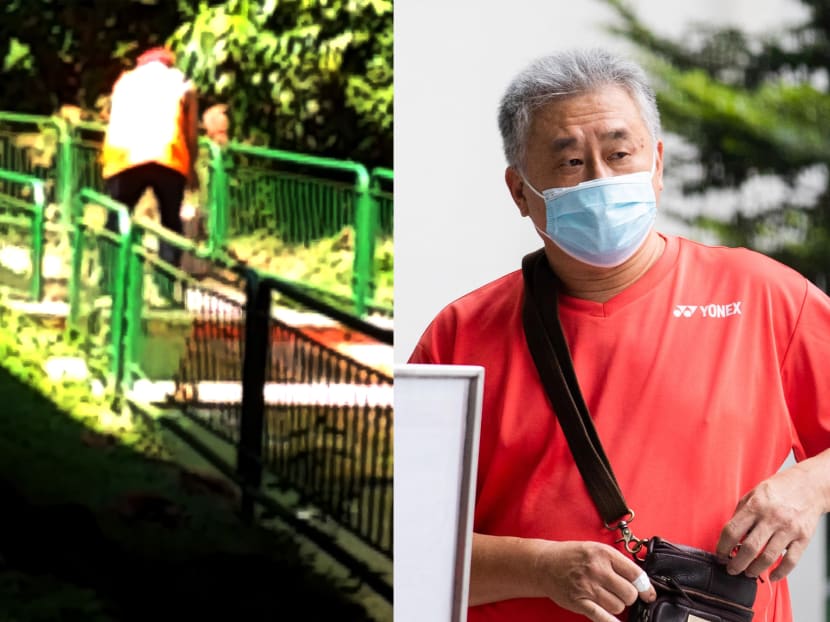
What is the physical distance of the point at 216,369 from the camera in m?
2.94

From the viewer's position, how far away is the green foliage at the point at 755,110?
2881mm

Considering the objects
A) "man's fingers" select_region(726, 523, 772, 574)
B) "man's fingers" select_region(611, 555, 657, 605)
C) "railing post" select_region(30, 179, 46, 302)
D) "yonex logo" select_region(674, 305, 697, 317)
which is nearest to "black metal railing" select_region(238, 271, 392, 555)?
"railing post" select_region(30, 179, 46, 302)

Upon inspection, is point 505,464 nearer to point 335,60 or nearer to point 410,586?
point 410,586

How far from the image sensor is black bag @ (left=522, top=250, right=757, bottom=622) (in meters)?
2.60

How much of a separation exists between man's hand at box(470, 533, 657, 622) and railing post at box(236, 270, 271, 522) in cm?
66

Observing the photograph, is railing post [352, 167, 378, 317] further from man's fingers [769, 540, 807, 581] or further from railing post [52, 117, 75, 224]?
man's fingers [769, 540, 807, 581]

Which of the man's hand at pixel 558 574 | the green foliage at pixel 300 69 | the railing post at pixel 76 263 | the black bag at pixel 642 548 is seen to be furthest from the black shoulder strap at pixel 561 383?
the railing post at pixel 76 263

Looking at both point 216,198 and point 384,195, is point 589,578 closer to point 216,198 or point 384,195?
Answer: point 384,195

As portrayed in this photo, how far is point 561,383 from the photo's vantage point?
9.00 feet

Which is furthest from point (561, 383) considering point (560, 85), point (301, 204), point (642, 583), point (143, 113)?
point (143, 113)

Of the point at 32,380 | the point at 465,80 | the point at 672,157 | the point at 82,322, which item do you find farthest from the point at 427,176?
the point at 32,380

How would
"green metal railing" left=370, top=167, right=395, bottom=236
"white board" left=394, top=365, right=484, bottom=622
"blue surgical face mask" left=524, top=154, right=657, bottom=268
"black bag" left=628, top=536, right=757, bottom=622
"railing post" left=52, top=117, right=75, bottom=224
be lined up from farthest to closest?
"green metal railing" left=370, top=167, right=395, bottom=236
"railing post" left=52, top=117, right=75, bottom=224
"blue surgical face mask" left=524, top=154, right=657, bottom=268
"black bag" left=628, top=536, right=757, bottom=622
"white board" left=394, top=365, right=484, bottom=622

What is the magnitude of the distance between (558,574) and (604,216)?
924 mm

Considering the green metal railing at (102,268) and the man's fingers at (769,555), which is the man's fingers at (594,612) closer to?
the man's fingers at (769,555)
